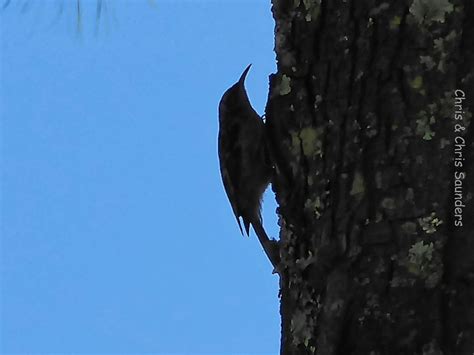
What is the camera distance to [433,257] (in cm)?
143

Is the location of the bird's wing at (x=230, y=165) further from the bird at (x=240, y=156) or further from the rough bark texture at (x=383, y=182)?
the rough bark texture at (x=383, y=182)

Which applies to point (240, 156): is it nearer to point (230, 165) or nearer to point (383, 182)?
point (230, 165)

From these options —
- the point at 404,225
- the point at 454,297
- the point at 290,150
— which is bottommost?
the point at 454,297

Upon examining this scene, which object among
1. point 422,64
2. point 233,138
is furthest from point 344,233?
point 233,138

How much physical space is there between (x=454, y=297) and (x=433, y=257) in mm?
78

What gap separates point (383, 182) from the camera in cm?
148

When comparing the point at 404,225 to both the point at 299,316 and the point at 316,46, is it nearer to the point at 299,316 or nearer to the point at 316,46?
the point at 299,316

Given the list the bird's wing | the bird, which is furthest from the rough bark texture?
the bird's wing

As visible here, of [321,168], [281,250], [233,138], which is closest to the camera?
[321,168]

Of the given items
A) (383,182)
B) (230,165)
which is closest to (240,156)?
(230,165)

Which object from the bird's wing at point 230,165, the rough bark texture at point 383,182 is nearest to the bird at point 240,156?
the bird's wing at point 230,165

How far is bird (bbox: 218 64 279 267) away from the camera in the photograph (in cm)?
320

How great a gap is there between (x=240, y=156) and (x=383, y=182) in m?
1.82

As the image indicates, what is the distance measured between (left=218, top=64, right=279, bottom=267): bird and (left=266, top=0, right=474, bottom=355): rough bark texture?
154 centimetres
